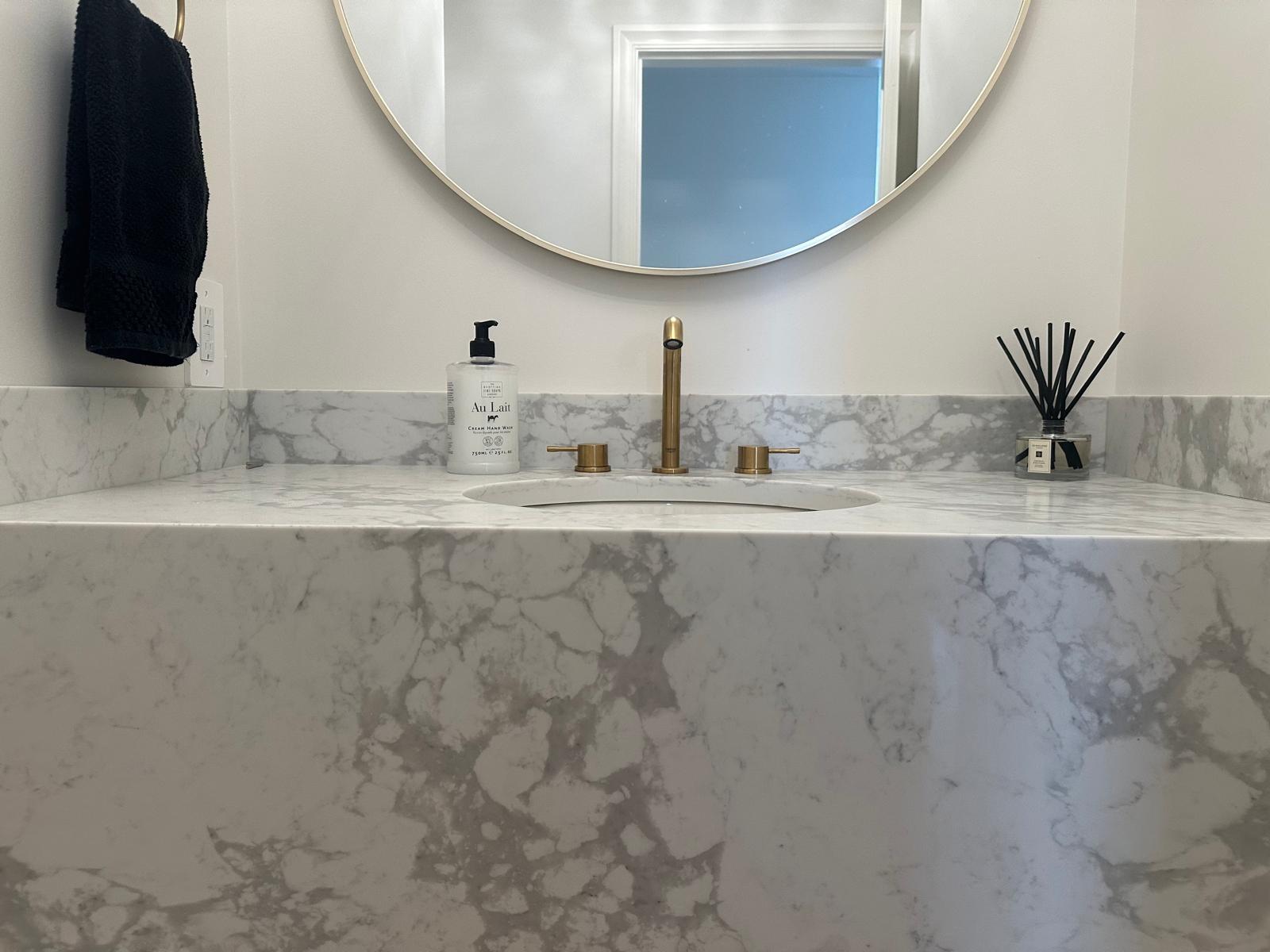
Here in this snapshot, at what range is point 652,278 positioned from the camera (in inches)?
46.6

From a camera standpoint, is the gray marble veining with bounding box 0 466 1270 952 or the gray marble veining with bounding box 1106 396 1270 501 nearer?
the gray marble veining with bounding box 0 466 1270 952

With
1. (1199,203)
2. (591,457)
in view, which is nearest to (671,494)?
(591,457)

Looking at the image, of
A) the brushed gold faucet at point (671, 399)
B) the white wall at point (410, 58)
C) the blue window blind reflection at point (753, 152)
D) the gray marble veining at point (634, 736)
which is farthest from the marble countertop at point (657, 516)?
the white wall at point (410, 58)

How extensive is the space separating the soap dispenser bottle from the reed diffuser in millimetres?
672

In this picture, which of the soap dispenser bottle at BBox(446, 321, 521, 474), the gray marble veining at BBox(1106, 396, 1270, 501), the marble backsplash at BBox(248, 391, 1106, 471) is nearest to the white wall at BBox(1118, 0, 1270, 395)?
the gray marble veining at BBox(1106, 396, 1270, 501)

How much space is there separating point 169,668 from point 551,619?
0.91 ft

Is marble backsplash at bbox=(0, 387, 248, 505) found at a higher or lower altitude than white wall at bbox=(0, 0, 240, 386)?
lower

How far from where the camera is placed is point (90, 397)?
85 cm

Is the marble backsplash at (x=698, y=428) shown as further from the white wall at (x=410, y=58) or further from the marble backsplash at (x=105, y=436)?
the white wall at (x=410, y=58)

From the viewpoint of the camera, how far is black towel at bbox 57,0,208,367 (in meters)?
0.78

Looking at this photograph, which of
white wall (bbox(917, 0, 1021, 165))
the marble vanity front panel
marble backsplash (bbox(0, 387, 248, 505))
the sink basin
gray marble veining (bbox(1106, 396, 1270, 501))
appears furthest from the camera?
white wall (bbox(917, 0, 1021, 165))

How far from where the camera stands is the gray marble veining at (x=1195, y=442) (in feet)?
2.82

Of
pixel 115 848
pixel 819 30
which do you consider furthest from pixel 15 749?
pixel 819 30

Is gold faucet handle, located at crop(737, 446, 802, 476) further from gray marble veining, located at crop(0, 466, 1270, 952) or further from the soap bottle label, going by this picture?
gray marble veining, located at crop(0, 466, 1270, 952)
